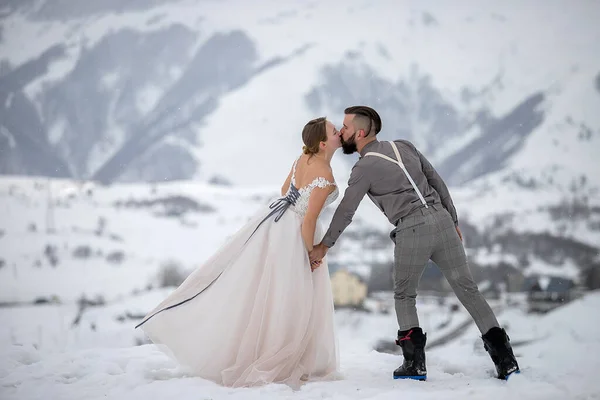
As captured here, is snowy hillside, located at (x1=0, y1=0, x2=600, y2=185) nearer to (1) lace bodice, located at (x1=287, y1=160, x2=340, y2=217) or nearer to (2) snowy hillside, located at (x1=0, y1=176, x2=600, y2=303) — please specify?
(2) snowy hillside, located at (x1=0, y1=176, x2=600, y2=303)

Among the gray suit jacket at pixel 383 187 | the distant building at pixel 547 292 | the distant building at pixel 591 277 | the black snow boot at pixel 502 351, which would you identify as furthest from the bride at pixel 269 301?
the distant building at pixel 591 277

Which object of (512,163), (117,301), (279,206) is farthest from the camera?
(512,163)

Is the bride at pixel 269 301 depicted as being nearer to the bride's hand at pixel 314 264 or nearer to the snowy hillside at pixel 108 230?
the bride's hand at pixel 314 264

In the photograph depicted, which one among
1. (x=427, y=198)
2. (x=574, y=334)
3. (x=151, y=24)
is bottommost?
(x=427, y=198)

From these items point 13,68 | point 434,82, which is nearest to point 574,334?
point 434,82

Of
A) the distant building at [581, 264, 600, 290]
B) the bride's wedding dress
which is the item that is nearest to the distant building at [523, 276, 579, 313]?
the distant building at [581, 264, 600, 290]

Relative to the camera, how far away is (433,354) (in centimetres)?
355

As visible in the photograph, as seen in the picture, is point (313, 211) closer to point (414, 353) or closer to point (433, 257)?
point (433, 257)

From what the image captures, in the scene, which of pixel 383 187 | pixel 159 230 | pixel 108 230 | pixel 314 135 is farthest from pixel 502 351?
pixel 108 230

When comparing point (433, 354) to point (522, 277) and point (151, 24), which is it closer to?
point (522, 277)

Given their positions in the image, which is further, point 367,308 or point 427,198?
point 367,308

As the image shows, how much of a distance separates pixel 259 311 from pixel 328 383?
1.50 feet

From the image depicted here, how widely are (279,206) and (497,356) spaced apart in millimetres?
1224

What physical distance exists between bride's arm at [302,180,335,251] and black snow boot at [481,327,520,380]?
3.02 feet
